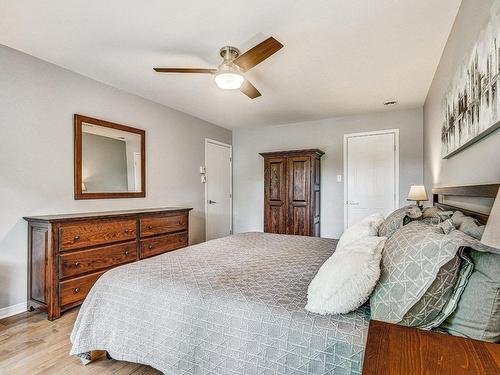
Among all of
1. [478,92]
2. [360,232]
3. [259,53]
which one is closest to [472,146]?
[478,92]

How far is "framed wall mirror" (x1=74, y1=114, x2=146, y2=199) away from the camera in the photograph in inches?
118

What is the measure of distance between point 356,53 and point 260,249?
203 centimetres

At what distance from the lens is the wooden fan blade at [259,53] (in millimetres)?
1909

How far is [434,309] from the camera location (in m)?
1.01

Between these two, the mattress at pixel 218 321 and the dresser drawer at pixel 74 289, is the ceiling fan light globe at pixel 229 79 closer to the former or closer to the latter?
the mattress at pixel 218 321

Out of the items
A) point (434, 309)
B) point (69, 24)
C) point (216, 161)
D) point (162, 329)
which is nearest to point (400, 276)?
point (434, 309)

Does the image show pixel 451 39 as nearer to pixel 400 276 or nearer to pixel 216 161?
pixel 400 276

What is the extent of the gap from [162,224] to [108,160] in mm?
1024

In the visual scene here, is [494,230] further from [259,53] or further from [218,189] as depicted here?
[218,189]

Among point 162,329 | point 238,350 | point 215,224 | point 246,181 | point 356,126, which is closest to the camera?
point 238,350

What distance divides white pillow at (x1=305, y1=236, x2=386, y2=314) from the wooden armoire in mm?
3230

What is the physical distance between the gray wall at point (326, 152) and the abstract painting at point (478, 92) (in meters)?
2.43

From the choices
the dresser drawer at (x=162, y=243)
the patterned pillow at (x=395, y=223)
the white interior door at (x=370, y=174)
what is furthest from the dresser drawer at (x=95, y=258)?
the white interior door at (x=370, y=174)

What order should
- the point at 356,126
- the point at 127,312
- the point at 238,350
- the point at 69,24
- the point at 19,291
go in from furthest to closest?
the point at 356,126 → the point at 19,291 → the point at 69,24 → the point at 127,312 → the point at 238,350
